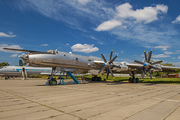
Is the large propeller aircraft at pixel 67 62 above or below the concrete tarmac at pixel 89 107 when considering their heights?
above

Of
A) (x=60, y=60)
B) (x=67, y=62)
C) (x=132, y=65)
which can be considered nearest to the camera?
(x=60, y=60)

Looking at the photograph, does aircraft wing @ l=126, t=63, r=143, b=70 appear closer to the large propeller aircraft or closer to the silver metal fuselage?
the large propeller aircraft

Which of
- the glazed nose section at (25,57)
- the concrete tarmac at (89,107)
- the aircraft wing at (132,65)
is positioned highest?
the glazed nose section at (25,57)

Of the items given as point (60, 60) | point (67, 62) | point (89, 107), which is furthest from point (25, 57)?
point (89, 107)

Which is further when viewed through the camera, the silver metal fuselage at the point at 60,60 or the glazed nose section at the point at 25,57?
the silver metal fuselage at the point at 60,60

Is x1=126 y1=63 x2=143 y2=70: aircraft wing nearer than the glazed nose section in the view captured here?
No

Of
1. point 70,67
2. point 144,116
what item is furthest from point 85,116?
point 70,67

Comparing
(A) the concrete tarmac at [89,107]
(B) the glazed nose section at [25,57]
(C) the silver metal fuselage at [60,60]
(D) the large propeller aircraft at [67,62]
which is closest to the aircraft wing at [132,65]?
(D) the large propeller aircraft at [67,62]

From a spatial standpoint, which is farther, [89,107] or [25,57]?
[25,57]

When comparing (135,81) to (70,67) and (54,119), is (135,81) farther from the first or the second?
(54,119)

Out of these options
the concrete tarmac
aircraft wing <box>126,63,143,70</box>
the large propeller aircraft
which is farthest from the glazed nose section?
aircraft wing <box>126,63,143,70</box>

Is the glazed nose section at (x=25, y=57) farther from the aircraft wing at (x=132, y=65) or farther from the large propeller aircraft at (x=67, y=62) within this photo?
the aircraft wing at (x=132, y=65)

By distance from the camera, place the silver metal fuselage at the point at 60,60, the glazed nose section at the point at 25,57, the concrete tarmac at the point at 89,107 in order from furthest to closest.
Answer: the silver metal fuselage at the point at 60,60
the glazed nose section at the point at 25,57
the concrete tarmac at the point at 89,107

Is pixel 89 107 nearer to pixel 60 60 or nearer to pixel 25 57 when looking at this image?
pixel 25 57
